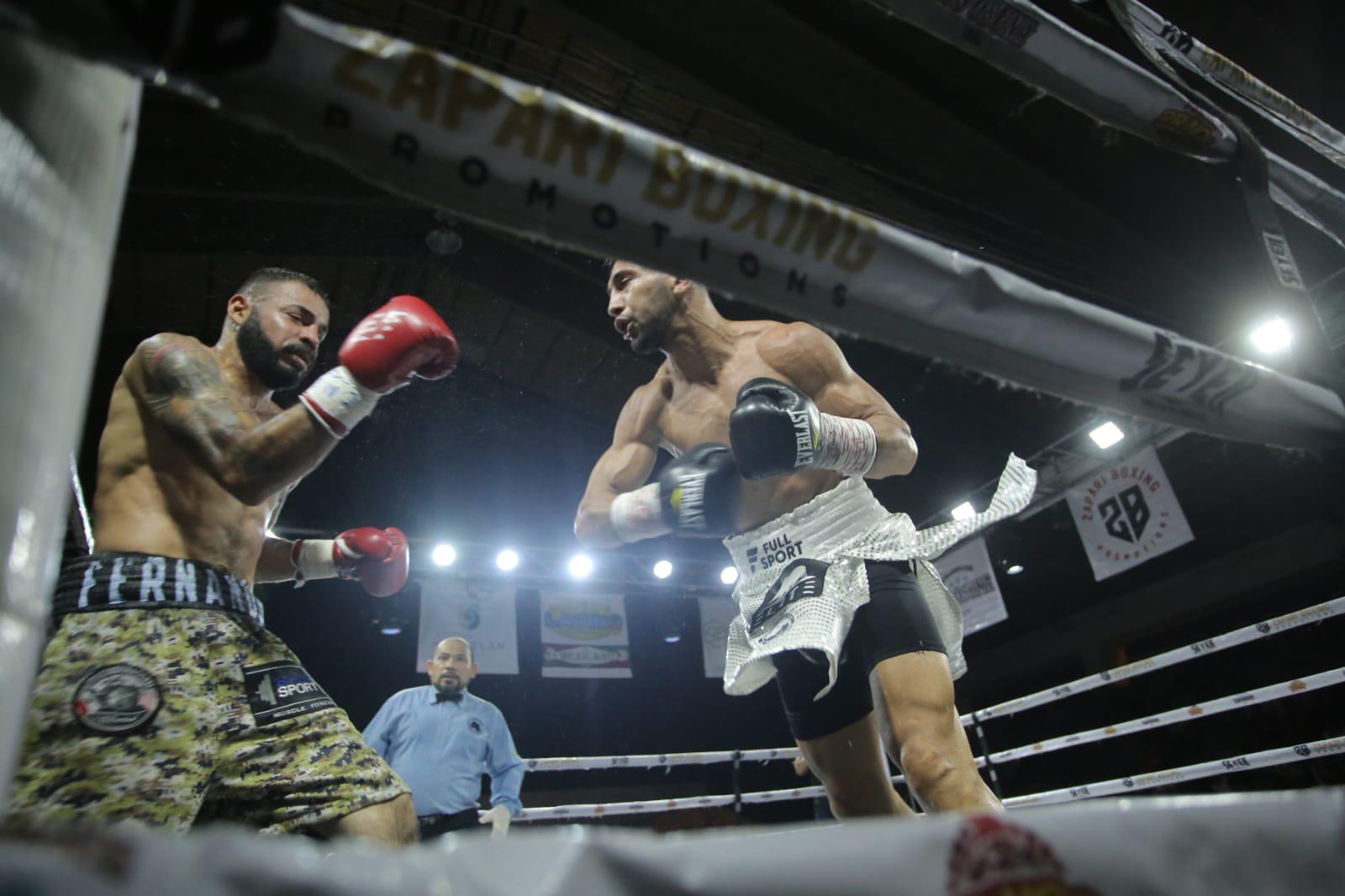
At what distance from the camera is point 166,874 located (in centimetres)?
36

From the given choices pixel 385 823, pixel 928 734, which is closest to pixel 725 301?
pixel 928 734

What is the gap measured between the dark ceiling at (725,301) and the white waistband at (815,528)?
2.01ft

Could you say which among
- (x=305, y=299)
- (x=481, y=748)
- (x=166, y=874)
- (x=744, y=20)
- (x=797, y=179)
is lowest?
(x=166, y=874)

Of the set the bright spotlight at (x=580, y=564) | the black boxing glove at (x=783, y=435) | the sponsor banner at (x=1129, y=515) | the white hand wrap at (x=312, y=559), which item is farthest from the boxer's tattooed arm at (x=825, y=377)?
the bright spotlight at (x=580, y=564)

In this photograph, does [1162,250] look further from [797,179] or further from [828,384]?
[828,384]

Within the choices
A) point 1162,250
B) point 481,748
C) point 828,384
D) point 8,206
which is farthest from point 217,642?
point 1162,250

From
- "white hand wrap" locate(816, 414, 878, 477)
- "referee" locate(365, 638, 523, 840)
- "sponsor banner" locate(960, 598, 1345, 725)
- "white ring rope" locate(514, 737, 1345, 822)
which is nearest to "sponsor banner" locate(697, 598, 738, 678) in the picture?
"white ring rope" locate(514, 737, 1345, 822)

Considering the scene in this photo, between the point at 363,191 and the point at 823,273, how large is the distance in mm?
Result: 4025

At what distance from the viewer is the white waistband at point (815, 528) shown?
1.88 m

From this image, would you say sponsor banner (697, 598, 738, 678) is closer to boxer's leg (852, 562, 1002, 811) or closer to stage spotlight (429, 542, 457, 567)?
stage spotlight (429, 542, 457, 567)

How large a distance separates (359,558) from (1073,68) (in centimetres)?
235

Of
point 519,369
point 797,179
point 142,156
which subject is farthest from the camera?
point 519,369

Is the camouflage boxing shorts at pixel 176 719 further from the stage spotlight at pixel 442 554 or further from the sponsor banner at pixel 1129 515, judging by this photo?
the sponsor banner at pixel 1129 515

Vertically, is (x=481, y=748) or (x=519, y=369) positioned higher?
(x=519, y=369)
